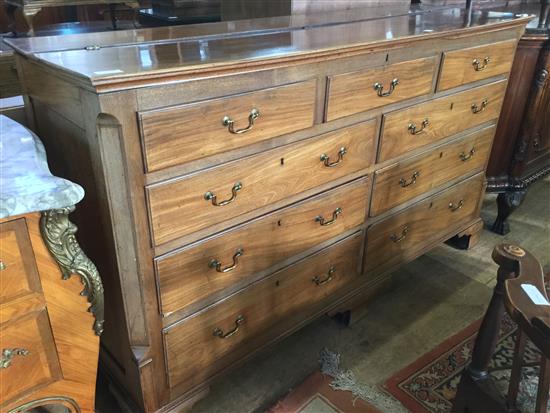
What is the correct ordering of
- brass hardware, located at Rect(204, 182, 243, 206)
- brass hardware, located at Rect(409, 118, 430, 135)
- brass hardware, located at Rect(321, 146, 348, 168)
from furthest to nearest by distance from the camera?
brass hardware, located at Rect(409, 118, 430, 135)
brass hardware, located at Rect(321, 146, 348, 168)
brass hardware, located at Rect(204, 182, 243, 206)

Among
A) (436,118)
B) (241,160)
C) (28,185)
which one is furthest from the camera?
(436,118)

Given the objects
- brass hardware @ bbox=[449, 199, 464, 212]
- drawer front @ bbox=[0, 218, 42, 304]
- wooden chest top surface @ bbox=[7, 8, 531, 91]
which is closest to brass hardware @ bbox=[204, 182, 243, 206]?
wooden chest top surface @ bbox=[7, 8, 531, 91]

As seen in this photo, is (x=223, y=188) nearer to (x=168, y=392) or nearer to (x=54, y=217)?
(x=54, y=217)

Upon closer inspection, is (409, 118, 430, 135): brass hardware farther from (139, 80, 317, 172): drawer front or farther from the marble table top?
the marble table top

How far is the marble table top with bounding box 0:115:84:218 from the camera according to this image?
769mm

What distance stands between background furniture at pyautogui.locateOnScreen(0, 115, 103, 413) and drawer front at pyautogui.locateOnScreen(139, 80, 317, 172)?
214 mm

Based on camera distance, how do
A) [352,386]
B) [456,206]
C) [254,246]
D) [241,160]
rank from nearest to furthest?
1. [241,160]
2. [254,246]
3. [352,386]
4. [456,206]

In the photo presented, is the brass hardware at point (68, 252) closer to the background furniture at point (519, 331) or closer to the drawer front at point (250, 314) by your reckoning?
the drawer front at point (250, 314)

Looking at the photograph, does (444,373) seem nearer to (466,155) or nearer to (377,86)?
(466,155)

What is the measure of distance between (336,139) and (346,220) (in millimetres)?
303

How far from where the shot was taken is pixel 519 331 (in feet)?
2.98

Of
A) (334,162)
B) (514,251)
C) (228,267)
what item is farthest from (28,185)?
(514,251)

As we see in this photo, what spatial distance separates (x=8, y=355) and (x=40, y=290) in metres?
0.14

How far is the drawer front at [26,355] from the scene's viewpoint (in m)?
0.92
